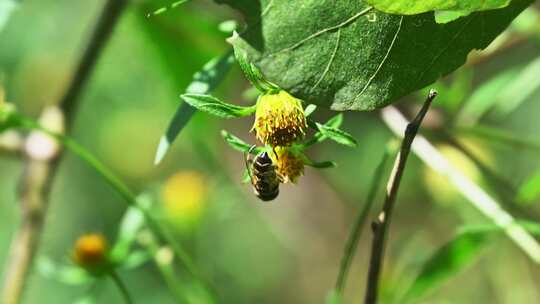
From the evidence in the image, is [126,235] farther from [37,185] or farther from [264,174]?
[264,174]

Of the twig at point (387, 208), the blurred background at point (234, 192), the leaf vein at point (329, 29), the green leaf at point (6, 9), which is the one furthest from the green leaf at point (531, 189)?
the blurred background at point (234, 192)

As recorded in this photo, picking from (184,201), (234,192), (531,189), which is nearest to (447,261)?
(531,189)

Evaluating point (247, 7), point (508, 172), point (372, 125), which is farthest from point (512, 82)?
point (247, 7)

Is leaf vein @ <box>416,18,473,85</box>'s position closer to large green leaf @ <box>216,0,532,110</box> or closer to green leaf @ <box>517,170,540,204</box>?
large green leaf @ <box>216,0,532,110</box>

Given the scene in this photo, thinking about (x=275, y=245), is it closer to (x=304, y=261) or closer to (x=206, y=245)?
(x=304, y=261)


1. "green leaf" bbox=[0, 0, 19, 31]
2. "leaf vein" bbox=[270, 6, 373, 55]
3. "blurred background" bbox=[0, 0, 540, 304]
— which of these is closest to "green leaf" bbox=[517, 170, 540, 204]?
"leaf vein" bbox=[270, 6, 373, 55]
